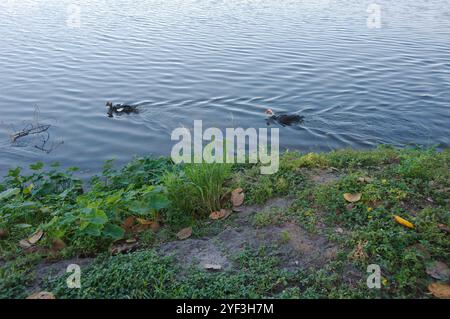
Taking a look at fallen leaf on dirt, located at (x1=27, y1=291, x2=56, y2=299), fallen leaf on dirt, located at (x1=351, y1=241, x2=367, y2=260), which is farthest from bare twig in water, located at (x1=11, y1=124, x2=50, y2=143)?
fallen leaf on dirt, located at (x1=351, y1=241, x2=367, y2=260)

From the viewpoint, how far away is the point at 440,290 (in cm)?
324

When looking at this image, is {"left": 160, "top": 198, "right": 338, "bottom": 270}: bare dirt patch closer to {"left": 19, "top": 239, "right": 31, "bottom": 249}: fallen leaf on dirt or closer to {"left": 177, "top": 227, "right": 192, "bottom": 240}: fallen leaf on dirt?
{"left": 177, "top": 227, "right": 192, "bottom": 240}: fallen leaf on dirt

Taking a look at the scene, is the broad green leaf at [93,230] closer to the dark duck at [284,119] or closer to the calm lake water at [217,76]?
the calm lake water at [217,76]

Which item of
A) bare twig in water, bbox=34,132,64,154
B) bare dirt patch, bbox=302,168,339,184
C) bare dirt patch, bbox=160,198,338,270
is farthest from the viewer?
bare twig in water, bbox=34,132,64,154

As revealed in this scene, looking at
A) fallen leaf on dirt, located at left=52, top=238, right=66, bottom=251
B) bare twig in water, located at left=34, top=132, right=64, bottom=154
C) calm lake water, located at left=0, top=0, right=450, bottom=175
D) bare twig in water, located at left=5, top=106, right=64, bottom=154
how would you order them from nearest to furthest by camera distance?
fallen leaf on dirt, located at left=52, top=238, right=66, bottom=251
bare twig in water, located at left=34, top=132, right=64, bottom=154
bare twig in water, located at left=5, top=106, right=64, bottom=154
calm lake water, located at left=0, top=0, right=450, bottom=175

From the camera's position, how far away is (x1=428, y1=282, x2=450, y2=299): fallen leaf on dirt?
321cm

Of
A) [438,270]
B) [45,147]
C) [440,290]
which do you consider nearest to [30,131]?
[45,147]

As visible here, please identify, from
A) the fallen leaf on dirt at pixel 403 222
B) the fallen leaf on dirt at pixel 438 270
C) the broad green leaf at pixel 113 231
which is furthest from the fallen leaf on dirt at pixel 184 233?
the fallen leaf on dirt at pixel 438 270

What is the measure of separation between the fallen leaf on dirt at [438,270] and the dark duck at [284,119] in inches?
229

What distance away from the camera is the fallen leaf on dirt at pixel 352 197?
436 centimetres

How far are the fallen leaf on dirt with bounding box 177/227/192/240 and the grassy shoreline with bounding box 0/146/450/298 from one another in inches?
→ 2.7

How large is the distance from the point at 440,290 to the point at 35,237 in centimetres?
360
